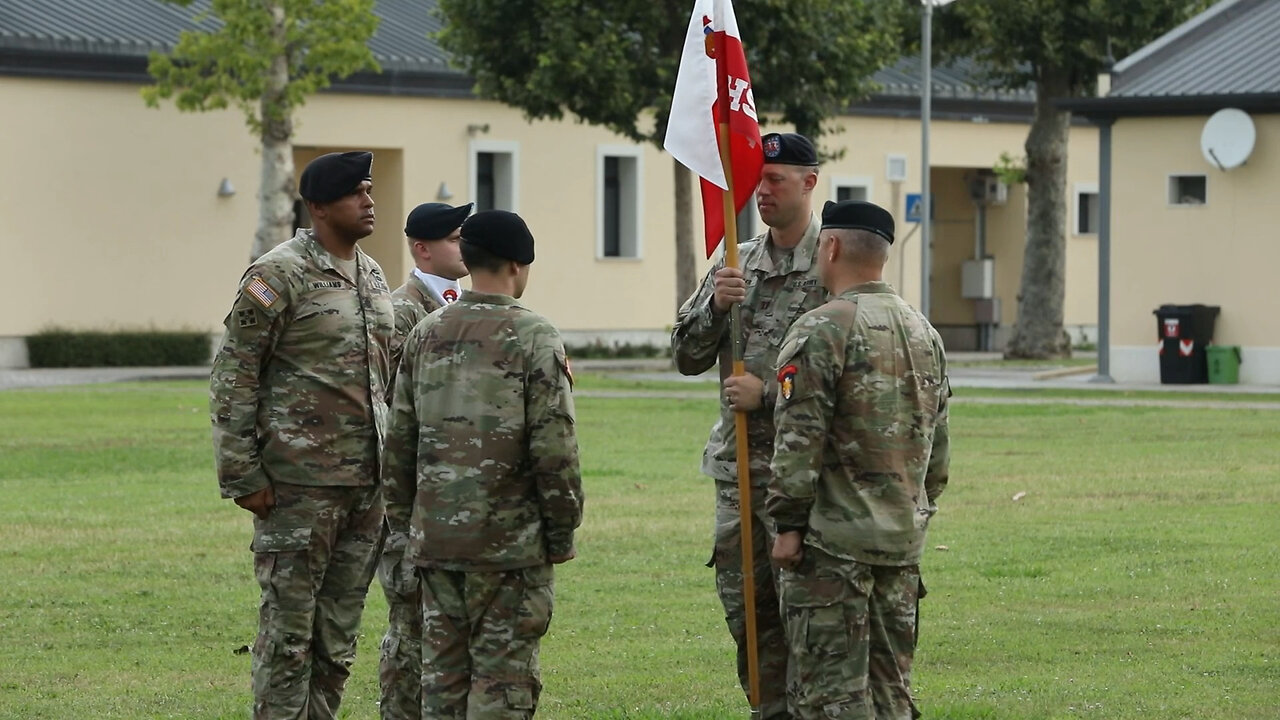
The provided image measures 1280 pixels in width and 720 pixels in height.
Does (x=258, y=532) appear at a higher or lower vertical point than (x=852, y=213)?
lower

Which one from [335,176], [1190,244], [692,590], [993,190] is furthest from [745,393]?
[993,190]

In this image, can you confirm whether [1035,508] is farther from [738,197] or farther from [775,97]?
[775,97]

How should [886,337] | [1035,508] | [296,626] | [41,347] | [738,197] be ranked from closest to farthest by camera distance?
[886,337] < [296,626] < [738,197] < [1035,508] < [41,347]

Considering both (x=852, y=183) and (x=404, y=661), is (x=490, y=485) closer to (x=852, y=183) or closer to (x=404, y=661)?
(x=404, y=661)

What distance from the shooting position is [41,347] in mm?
34250

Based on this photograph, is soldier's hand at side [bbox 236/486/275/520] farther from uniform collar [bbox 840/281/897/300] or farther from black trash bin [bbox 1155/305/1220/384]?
black trash bin [bbox 1155/305/1220/384]

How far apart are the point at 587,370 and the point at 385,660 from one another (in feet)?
89.8

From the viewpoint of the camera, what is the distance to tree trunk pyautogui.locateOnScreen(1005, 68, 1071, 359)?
36844mm

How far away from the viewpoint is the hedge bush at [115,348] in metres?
34.3

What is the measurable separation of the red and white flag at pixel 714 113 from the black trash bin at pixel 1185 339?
21.5 metres

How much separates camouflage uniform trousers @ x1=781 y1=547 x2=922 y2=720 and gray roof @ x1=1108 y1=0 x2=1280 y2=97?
22.7 metres

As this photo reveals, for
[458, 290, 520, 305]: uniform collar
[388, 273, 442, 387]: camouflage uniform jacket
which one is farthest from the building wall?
[458, 290, 520, 305]: uniform collar

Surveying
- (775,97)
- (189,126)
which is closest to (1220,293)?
(775,97)

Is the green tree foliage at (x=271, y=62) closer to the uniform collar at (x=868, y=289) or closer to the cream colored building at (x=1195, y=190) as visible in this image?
the cream colored building at (x=1195, y=190)
